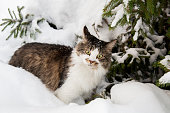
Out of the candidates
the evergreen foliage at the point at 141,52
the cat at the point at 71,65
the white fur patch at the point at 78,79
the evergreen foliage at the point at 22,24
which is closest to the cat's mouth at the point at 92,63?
the cat at the point at 71,65

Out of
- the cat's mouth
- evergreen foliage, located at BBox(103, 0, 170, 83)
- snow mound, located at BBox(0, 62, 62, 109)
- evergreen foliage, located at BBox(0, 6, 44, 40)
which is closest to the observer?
snow mound, located at BBox(0, 62, 62, 109)

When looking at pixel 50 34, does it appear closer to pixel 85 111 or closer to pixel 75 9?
pixel 75 9

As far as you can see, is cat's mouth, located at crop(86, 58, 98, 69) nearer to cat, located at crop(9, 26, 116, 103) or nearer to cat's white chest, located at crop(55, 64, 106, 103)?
cat, located at crop(9, 26, 116, 103)

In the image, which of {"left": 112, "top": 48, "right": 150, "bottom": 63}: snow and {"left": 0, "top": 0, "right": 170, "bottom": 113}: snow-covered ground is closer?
{"left": 0, "top": 0, "right": 170, "bottom": 113}: snow-covered ground

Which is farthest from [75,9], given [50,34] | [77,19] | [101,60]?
[101,60]

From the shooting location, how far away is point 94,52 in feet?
10.4

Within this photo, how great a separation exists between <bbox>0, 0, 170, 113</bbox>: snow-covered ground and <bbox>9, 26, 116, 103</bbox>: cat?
27 cm

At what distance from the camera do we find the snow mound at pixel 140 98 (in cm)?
219

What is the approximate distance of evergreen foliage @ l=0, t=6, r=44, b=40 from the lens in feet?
15.5

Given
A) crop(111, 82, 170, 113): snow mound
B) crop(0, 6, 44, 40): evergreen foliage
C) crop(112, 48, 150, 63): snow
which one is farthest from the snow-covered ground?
crop(112, 48, 150, 63): snow

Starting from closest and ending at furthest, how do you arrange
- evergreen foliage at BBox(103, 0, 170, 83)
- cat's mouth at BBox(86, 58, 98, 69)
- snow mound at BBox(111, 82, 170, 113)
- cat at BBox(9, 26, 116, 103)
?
snow mound at BBox(111, 82, 170, 113) < cat's mouth at BBox(86, 58, 98, 69) < cat at BBox(9, 26, 116, 103) < evergreen foliage at BBox(103, 0, 170, 83)

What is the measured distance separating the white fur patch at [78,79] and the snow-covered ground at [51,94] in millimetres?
211

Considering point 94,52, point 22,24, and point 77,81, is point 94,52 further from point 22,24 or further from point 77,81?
point 22,24

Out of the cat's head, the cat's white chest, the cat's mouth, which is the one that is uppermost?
the cat's head
